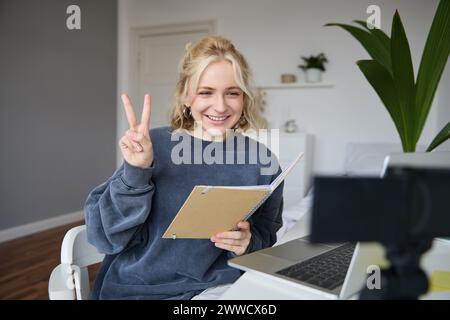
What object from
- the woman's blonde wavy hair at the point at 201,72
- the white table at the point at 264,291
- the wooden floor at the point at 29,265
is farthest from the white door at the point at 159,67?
the white table at the point at 264,291

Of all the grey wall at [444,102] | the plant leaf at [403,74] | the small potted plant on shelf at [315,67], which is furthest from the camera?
the small potted plant on shelf at [315,67]

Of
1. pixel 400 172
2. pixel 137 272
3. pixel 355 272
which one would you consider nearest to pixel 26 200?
pixel 137 272

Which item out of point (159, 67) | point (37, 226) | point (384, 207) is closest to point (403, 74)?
point (384, 207)

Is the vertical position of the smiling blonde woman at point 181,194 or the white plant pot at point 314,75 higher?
the white plant pot at point 314,75

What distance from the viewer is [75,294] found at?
730 millimetres

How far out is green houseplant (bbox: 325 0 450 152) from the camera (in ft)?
3.23

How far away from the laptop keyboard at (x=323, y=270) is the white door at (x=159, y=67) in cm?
366

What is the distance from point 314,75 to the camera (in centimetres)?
354

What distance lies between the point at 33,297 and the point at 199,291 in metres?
1.61

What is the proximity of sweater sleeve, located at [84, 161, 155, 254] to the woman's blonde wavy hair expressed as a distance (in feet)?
0.88

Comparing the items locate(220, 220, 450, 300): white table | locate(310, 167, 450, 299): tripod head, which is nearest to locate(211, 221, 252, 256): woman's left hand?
locate(220, 220, 450, 300): white table

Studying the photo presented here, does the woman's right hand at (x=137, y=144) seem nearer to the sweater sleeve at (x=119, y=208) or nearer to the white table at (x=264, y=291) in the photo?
the sweater sleeve at (x=119, y=208)

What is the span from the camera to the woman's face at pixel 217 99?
90 centimetres

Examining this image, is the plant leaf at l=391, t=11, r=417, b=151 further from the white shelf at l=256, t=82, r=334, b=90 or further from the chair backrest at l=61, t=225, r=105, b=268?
the white shelf at l=256, t=82, r=334, b=90
